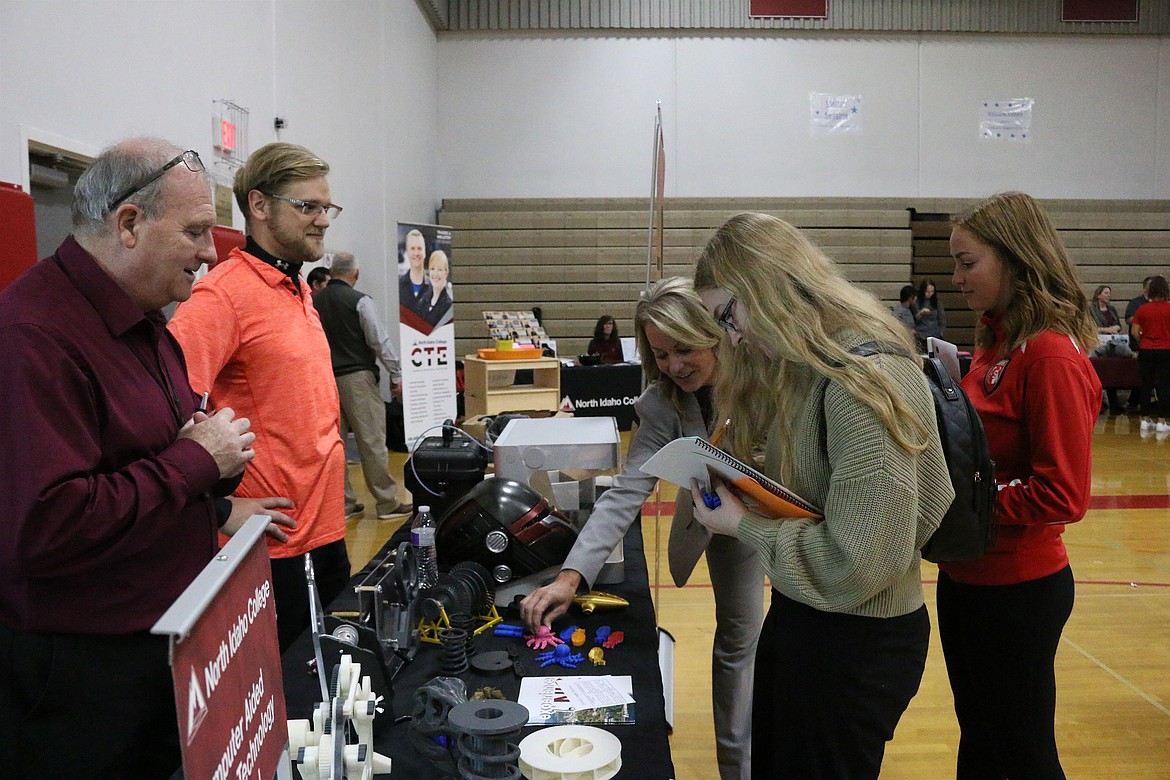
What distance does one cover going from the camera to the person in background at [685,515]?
205cm

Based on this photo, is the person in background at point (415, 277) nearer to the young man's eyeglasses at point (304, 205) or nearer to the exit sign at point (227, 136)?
the exit sign at point (227, 136)

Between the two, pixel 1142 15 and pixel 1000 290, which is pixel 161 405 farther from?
pixel 1142 15

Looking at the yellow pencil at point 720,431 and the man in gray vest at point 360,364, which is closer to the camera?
the yellow pencil at point 720,431

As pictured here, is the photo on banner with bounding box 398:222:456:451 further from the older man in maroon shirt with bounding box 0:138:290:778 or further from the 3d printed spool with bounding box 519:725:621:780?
the 3d printed spool with bounding box 519:725:621:780

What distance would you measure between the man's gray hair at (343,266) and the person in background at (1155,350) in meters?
7.79

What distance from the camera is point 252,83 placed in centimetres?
519

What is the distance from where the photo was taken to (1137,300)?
10.5m

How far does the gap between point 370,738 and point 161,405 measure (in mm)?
625

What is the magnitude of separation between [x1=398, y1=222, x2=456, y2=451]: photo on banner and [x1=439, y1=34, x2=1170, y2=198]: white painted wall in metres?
7.06

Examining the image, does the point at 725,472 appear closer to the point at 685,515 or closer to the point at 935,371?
the point at 935,371

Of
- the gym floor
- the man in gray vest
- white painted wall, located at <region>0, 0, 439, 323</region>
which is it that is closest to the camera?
the gym floor

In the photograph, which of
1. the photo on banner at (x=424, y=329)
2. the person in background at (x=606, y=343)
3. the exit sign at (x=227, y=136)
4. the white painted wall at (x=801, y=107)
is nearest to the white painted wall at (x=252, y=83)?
the exit sign at (x=227, y=136)

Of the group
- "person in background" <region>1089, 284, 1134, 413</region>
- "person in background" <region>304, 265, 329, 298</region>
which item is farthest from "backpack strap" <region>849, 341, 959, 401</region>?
"person in background" <region>1089, 284, 1134, 413</region>

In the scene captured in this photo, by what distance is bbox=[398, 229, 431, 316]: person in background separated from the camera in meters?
4.84
